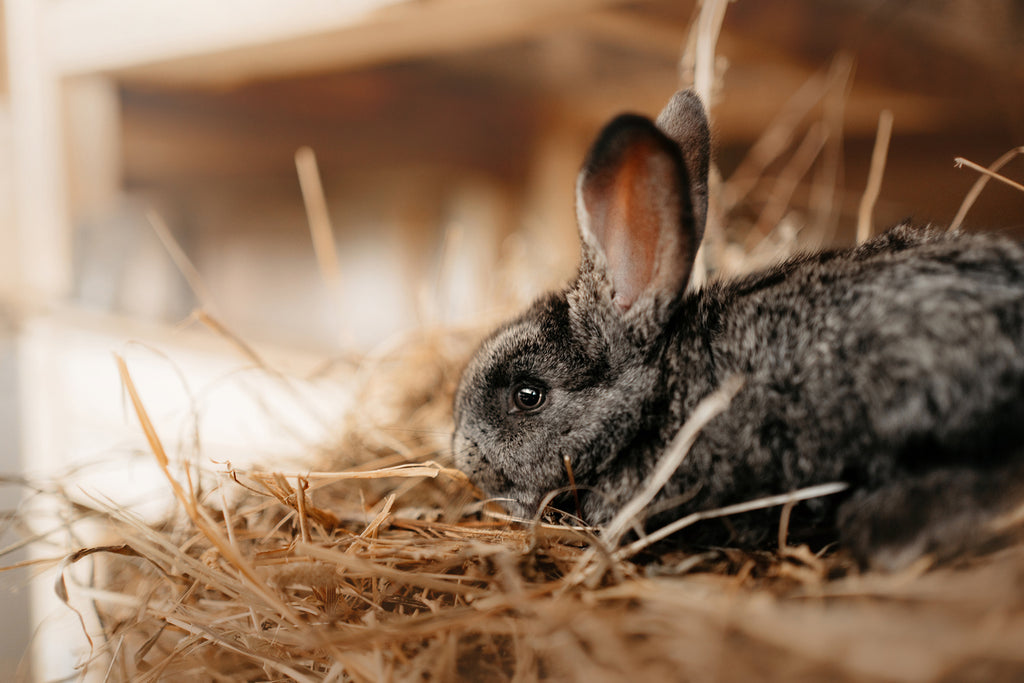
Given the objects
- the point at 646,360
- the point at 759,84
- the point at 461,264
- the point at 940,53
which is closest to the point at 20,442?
the point at 461,264

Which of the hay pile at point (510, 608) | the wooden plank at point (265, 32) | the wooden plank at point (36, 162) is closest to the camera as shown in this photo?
the hay pile at point (510, 608)

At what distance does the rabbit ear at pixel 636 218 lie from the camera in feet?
3.70

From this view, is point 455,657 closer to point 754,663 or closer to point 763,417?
point 754,663

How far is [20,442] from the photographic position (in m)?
2.59

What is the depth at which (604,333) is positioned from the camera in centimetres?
125

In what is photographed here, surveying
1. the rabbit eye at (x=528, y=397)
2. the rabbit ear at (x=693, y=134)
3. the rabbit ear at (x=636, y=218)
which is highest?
the rabbit ear at (x=693, y=134)

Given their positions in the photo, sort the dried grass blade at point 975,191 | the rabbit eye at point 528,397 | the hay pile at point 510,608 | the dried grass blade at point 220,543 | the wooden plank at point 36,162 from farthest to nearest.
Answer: the wooden plank at point 36,162 → the dried grass blade at point 975,191 → the rabbit eye at point 528,397 → the dried grass blade at point 220,543 → the hay pile at point 510,608

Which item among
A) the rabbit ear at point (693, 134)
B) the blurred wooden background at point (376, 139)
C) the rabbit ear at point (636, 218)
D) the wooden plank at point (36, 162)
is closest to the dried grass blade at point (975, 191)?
the blurred wooden background at point (376, 139)

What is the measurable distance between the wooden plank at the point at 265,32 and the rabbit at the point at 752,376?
104cm

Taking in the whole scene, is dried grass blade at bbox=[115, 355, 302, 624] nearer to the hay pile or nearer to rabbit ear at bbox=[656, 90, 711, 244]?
the hay pile

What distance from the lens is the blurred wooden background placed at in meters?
2.25

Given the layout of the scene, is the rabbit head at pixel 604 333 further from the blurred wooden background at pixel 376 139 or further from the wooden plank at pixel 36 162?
the wooden plank at pixel 36 162

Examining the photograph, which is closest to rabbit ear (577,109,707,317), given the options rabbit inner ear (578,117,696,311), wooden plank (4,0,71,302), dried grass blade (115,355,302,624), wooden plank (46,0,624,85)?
rabbit inner ear (578,117,696,311)

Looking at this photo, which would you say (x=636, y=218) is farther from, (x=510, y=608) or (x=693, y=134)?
(x=510, y=608)
